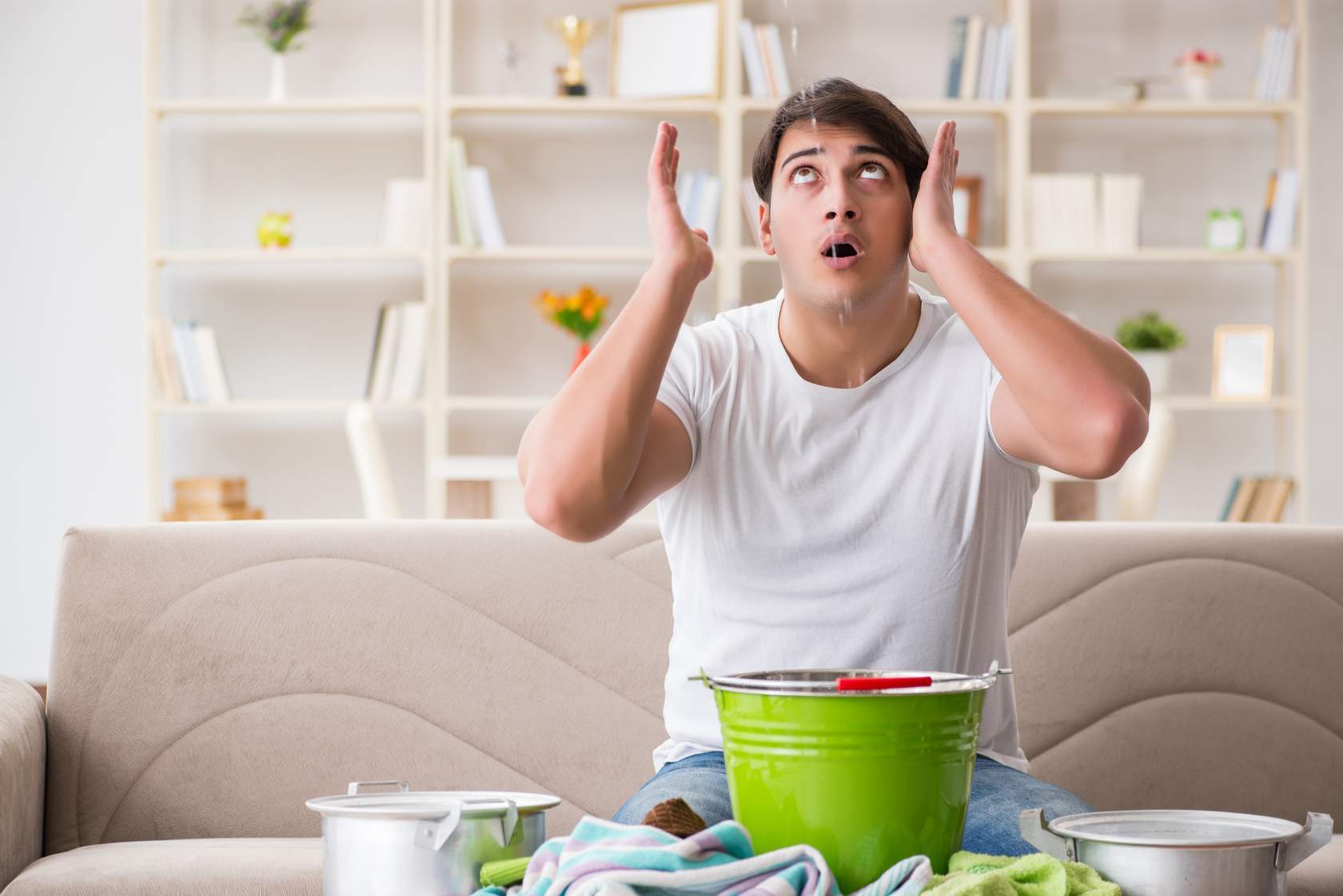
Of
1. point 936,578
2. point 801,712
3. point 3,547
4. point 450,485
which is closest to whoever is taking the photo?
point 801,712

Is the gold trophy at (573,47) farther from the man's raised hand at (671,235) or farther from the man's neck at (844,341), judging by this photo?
the man's raised hand at (671,235)

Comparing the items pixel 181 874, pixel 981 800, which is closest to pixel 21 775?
pixel 181 874

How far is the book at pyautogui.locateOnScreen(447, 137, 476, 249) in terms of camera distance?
14.4ft

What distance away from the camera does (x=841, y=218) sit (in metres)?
1.41

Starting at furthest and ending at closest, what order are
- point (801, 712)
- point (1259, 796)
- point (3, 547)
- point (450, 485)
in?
point (3, 547) < point (450, 485) < point (1259, 796) < point (801, 712)

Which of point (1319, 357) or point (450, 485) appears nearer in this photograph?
point (450, 485)

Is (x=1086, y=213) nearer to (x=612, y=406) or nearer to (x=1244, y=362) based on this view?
(x=1244, y=362)

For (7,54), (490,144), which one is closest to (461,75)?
(490,144)

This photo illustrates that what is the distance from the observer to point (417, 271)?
15.1 feet

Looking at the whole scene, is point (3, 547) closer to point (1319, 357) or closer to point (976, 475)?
point (976, 475)

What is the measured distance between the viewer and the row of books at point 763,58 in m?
4.38

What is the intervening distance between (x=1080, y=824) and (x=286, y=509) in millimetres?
3958

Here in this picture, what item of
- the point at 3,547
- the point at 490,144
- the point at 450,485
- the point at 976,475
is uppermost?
the point at 490,144

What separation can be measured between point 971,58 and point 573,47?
1.26m
